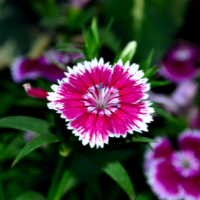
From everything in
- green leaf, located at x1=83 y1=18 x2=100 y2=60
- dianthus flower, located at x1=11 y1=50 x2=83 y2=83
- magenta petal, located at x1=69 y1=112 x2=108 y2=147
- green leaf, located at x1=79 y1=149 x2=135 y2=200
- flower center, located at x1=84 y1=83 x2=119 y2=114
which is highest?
dianthus flower, located at x1=11 y1=50 x2=83 y2=83

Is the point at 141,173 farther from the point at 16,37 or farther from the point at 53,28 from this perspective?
the point at 16,37

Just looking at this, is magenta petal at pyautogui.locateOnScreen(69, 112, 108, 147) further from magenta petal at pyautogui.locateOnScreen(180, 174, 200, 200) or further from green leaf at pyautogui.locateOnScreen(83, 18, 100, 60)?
magenta petal at pyautogui.locateOnScreen(180, 174, 200, 200)

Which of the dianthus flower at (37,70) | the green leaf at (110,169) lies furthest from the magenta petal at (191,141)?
the dianthus flower at (37,70)

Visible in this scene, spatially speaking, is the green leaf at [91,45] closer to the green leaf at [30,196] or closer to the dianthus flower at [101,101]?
the dianthus flower at [101,101]

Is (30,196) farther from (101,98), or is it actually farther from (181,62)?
(181,62)

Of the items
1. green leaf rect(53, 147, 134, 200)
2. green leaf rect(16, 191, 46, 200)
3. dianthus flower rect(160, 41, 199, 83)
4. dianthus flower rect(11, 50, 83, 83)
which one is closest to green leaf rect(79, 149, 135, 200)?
green leaf rect(53, 147, 134, 200)

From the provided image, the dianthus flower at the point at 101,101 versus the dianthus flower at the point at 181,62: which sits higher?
the dianthus flower at the point at 181,62

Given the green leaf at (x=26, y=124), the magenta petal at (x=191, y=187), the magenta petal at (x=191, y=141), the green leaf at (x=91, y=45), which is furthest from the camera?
the magenta petal at (x=191, y=141)
